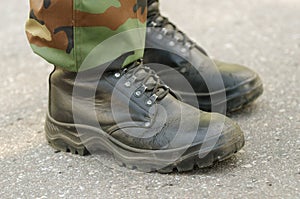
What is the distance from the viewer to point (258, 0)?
3096 millimetres

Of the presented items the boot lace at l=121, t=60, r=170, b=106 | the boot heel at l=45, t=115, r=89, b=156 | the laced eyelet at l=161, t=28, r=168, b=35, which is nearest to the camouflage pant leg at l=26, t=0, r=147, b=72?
the boot lace at l=121, t=60, r=170, b=106

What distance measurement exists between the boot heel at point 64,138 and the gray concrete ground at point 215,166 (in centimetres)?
2

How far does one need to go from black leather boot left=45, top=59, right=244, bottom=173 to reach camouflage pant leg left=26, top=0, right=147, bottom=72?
0.06m

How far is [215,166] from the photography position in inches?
58.4

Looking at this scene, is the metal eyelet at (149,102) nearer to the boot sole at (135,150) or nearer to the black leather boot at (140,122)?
the black leather boot at (140,122)

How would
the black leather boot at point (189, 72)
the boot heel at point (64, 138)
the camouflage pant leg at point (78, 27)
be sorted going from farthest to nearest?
1. the black leather boot at point (189, 72)
2. the boot heel at point (64, 138)
3. the camouflage pant leg at point (78, 27)

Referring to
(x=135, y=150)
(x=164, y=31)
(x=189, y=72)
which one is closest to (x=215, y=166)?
(x=135, y=150)

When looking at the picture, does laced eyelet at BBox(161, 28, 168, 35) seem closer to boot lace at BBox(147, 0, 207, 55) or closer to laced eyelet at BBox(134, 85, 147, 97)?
boot lace at BBox(147, 0, 207, 55)

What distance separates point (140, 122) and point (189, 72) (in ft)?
1.12

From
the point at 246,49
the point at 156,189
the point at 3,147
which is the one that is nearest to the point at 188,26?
the point at 246,49

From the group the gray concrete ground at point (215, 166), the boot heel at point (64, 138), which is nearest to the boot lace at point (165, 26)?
the gray concrete ground at point (215, 166)

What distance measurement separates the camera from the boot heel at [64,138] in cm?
157

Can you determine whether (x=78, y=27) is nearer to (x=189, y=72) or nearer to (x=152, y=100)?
(x=152, y=100)

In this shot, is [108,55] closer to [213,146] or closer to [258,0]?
[213,146]
